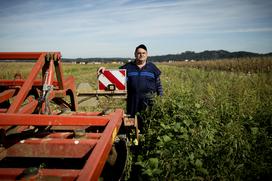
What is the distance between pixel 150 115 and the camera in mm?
4219

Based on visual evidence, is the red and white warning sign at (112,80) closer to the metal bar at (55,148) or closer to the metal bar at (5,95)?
the metal bar at (5,95)

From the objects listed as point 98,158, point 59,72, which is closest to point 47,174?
point 98,158

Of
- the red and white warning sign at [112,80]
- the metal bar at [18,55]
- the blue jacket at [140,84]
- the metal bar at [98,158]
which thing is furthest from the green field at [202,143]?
the metal bar at [18,55]

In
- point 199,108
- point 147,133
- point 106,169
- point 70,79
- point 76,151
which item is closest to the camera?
point 76,151

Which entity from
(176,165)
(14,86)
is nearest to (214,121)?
(176,165)

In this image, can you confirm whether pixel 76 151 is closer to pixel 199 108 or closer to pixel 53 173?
pixel 53 173

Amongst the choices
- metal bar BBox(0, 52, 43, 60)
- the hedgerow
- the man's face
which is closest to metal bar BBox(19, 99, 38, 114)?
metal bar BBox(0, 52, 43, 60)

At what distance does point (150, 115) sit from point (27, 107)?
1.95 metres

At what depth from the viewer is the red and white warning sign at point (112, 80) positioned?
4871mm

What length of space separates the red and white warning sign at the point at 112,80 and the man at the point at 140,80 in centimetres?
12

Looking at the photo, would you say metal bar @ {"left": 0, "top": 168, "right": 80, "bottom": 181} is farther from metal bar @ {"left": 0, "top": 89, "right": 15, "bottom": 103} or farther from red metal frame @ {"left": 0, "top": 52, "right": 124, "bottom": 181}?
metal bar @ {"left": 0, "top": 89, "right": 15, "bottom": 103}

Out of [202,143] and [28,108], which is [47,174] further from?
[202,143]

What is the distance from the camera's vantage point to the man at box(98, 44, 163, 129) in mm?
4750

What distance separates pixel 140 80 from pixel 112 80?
59 cm
